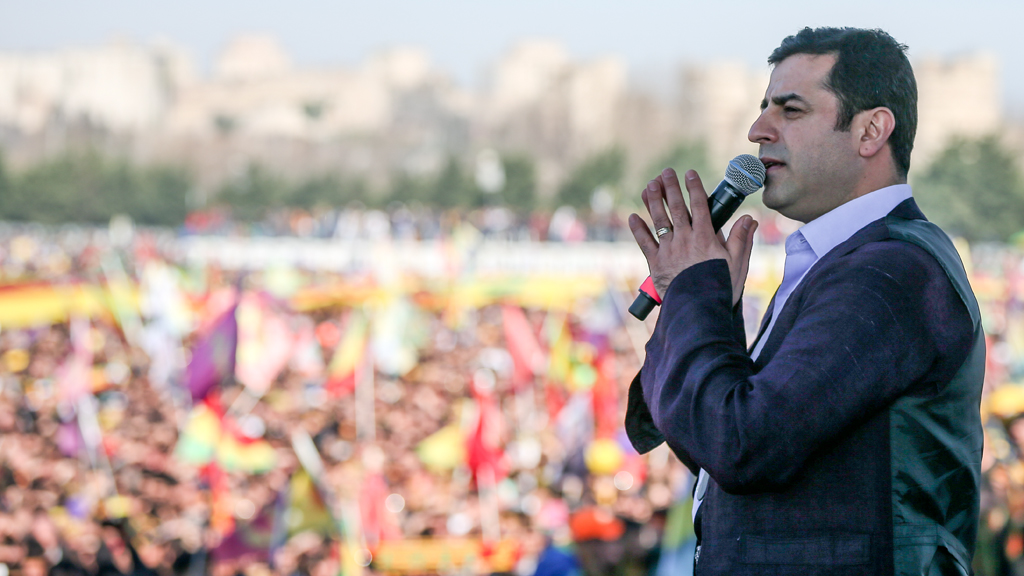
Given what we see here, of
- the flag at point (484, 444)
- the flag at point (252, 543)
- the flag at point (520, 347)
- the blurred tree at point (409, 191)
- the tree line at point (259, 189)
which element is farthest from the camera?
the blurred tree at point (409, 191)

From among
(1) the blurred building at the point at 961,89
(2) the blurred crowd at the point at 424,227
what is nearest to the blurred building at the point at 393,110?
(1) the blurred building at the point at 961,89

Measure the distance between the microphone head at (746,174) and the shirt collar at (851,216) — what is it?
0.33 feet

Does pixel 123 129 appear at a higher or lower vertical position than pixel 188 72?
lower

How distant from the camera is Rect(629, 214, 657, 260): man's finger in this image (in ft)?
4.60

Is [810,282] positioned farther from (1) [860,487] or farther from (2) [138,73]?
(2) [138,73]

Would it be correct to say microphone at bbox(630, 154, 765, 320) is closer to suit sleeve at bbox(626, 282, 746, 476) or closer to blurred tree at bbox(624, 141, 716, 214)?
suit sleeve at bbox(626, 282, 746, 476)

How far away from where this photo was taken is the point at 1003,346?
52.0ft

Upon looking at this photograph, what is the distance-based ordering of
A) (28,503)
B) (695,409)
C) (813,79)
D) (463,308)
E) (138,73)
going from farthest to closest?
1. (138,73)
2. (463,308)
3. (28,503)
4. (813,79)
5. (695,409)

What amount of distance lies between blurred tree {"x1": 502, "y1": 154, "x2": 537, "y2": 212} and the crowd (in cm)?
2612

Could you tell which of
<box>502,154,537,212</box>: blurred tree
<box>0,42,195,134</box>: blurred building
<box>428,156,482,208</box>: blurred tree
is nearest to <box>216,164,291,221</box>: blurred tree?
<box>428,156,482,208</box>: blurred tree

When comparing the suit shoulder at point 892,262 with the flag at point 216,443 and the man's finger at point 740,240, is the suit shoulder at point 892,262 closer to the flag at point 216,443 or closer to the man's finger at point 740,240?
the man's finger at point 740,240

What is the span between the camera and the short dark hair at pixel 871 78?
1375mm

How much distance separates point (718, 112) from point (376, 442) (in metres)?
60.8

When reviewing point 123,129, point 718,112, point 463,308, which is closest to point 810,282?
point 463,308
